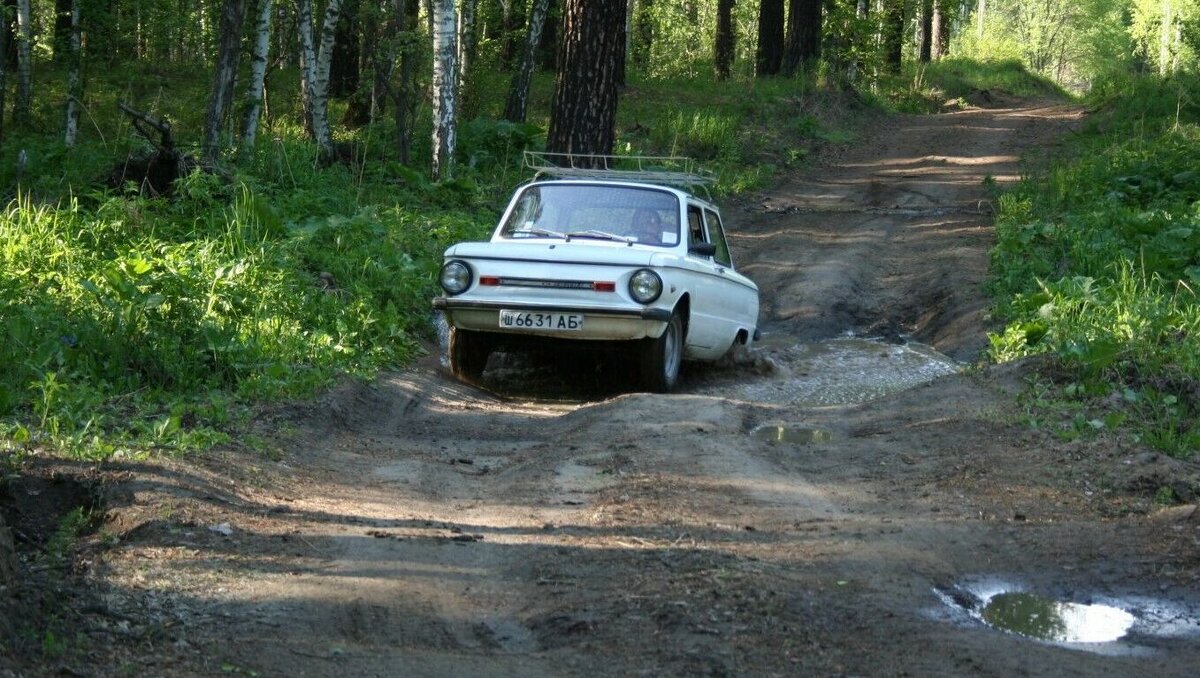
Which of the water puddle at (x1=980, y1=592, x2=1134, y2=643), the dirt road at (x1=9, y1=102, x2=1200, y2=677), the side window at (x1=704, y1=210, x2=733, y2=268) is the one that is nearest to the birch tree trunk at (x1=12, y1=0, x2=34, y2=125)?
the side window at (x1=704, y1=210, x2=733, y2=268)

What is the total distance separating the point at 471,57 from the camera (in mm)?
23219

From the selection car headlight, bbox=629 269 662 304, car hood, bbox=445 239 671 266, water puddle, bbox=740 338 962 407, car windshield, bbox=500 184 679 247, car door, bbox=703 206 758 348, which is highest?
car windshield, bbox=500 184 679 247

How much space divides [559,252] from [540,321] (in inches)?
21.2

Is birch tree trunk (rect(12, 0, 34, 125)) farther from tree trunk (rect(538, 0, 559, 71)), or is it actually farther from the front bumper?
the front bumper

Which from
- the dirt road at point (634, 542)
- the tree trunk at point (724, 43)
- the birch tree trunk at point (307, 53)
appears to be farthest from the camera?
the tree trunk at point (724, 43)

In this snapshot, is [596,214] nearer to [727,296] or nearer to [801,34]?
[727,296]

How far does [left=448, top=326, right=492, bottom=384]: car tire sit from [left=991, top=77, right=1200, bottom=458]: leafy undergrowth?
387cm

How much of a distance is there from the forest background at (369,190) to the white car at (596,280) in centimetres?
90

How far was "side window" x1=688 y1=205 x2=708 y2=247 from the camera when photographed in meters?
10.3

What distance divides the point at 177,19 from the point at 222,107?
9044 mm

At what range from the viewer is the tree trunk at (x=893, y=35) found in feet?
119

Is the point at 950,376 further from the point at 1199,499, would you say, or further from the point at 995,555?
the point at 995,555

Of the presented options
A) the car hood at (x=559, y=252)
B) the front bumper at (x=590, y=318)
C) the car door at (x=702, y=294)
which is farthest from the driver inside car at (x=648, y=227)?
the front bumper at (x=590, y=318)

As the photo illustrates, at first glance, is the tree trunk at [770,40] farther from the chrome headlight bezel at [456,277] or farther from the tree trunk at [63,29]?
the chrome headlight bezel at [456,277]
